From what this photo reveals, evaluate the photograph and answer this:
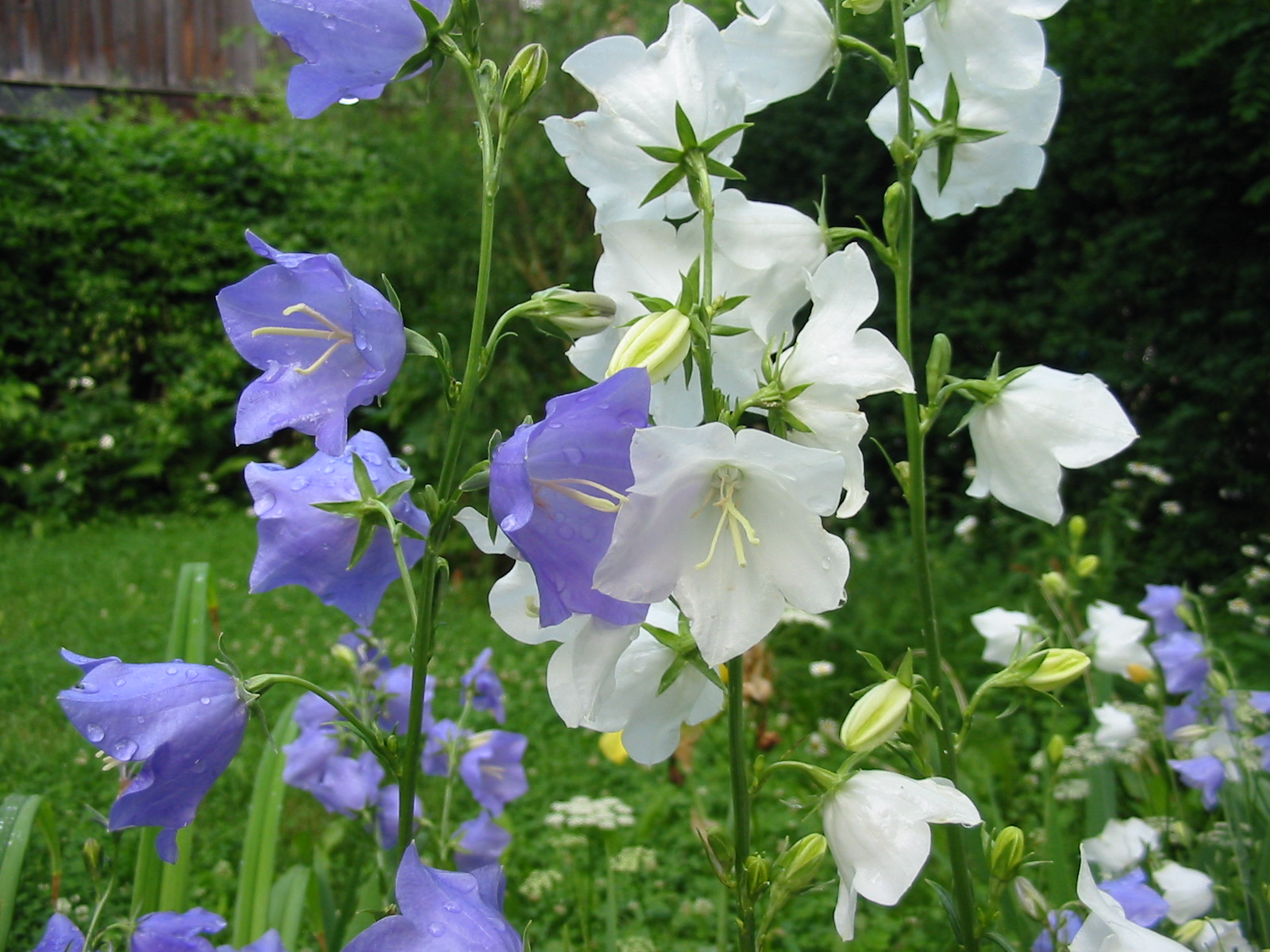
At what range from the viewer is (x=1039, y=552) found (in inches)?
167

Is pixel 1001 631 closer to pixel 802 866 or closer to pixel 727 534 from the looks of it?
pixel 802 866

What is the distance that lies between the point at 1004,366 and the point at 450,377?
14.9 ft

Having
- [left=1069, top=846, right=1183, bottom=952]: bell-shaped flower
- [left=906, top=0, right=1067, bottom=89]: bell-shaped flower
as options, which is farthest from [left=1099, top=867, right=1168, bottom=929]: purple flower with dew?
[left=906, top=0, right=1067, bottom=89]: bell-shaped flower

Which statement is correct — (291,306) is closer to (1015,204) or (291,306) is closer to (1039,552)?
(1039,552)

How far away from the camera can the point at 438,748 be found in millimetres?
1984

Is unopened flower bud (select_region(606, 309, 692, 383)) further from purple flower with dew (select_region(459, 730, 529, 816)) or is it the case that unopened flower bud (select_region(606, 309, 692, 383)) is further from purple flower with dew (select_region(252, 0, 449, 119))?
purple flower with dew (select_region(459, 730, 529, 816))

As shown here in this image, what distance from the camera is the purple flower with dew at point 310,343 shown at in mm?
862

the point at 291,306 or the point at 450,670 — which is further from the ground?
the point at 291,306

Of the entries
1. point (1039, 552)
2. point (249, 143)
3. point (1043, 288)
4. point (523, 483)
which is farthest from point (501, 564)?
point (523, 483)

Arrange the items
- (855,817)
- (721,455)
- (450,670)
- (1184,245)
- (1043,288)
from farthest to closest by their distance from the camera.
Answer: (1043,288), (1184,245), (450,670), (855,817), (721,455)

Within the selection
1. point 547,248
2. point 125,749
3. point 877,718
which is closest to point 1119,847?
point 877,718

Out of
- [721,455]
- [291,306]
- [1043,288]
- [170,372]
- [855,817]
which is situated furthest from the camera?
[170,372]

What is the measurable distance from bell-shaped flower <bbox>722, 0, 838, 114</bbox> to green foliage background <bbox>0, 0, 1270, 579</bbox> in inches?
85.7

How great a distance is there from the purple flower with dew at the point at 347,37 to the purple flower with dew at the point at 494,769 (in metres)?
1.20
